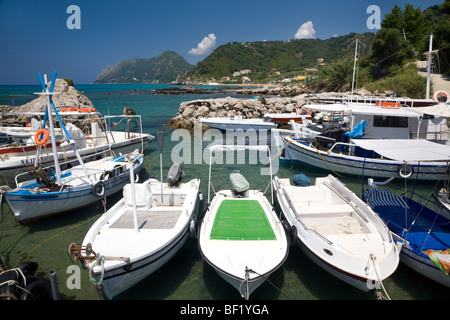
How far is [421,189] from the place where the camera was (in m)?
13.2

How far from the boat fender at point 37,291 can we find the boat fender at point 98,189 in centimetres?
500

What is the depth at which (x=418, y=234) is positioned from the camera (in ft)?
24.6

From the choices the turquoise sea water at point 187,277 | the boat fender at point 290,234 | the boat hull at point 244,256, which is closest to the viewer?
the boat hull at point 244,256

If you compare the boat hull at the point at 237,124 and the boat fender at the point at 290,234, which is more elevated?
the boat hull at the point at 237,124

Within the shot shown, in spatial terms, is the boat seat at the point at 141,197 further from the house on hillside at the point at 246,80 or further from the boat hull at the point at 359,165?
the house on hillside at the point at 246,80

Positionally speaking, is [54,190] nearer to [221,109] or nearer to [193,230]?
[193,230]

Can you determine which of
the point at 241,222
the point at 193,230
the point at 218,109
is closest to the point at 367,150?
the point at 241,222

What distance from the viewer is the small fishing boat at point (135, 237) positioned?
5.68 meters

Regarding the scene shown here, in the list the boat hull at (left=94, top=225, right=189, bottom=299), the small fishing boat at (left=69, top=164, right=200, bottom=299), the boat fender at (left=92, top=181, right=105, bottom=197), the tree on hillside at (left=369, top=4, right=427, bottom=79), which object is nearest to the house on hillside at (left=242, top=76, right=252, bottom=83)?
the tree on hillside at (left=369, top=4, right=427, bottom=79)

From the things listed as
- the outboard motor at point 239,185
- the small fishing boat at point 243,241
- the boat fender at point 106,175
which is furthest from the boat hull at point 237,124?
the small fishing boat at point 243,241
